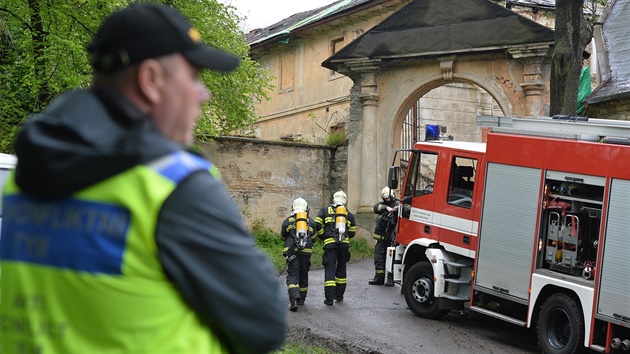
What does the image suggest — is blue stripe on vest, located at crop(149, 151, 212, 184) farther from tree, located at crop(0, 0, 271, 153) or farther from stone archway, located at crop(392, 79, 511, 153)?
stone archway, located at crop(392, 79, 511, 153)

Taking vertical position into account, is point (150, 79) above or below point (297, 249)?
above

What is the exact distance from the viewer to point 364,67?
2384 centimetres

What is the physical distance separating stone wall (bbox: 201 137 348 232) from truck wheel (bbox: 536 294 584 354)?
45.7ft

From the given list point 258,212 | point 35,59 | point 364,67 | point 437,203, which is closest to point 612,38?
point 364,67

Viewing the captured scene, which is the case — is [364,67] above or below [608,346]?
above

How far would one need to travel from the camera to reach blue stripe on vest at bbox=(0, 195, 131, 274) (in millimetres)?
1889

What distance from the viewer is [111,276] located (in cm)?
188

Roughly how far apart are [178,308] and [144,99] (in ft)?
1.60

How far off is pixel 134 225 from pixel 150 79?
34 cm

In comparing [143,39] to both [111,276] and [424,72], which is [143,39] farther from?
[424,72]

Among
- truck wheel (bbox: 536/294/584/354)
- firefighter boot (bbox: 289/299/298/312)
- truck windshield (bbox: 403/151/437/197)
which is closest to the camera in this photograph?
truck wheel (bbox: 536/294/584/354)

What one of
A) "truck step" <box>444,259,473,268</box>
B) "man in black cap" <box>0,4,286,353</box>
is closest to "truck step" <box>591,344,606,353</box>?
"truck step" <box>444,259,473,268</box>

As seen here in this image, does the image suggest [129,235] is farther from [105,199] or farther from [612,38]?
[612,38]

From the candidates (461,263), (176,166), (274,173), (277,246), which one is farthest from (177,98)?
(274,173)
